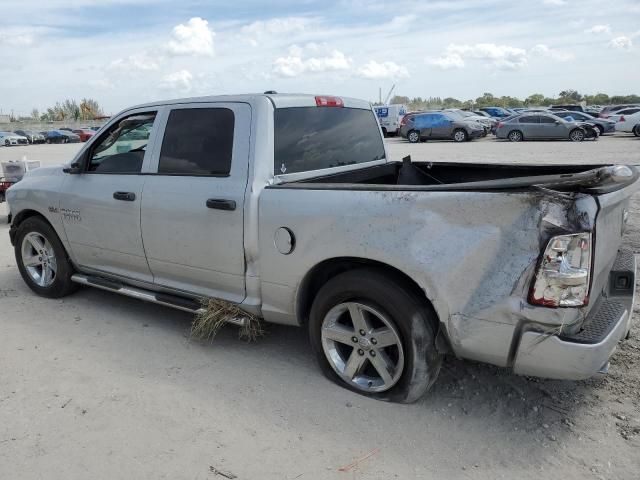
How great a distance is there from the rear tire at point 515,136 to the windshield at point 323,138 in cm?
2516

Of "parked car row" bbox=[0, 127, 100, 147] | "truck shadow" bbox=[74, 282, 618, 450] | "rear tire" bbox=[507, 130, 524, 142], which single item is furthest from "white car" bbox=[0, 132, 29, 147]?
"truck shadow" bbox=[74, 282, 618, 450]

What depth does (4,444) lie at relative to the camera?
3.02 metres

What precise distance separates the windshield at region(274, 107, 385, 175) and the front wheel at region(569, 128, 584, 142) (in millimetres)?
24676

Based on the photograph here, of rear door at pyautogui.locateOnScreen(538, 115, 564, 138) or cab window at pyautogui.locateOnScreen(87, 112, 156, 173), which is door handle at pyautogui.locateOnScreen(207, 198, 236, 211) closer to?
cab window at pyautogui.locateOnScreen(87, 112, 156, 173)

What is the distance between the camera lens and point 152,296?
434 centimetres

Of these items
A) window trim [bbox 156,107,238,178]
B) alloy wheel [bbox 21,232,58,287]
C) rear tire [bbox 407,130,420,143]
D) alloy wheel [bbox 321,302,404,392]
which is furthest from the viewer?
rear tire [bbox 407,130,420,143]

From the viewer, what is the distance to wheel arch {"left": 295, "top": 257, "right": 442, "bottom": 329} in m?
3.10

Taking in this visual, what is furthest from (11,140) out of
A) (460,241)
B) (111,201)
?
(460,241)

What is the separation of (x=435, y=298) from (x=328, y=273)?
834 mm

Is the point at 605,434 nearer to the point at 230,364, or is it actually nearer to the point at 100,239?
the point at 230,364

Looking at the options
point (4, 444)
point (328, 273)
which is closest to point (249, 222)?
point (328, 273)

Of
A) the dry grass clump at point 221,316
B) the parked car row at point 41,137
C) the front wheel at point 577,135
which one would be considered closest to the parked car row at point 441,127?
the front wheel at point 577,135

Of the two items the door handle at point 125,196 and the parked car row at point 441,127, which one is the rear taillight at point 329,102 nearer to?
the door handle at point 125,196

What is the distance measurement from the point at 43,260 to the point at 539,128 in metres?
26.4
